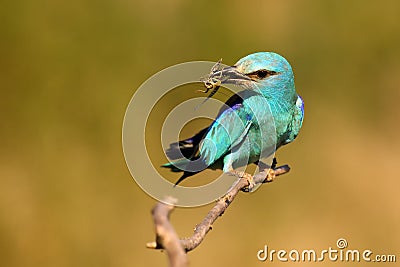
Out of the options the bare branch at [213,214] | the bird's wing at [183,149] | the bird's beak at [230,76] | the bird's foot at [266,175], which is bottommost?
the bare branch at [213,214]

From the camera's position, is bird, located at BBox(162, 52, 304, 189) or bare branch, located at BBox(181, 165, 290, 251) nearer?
bare branch, located at BBox(181, 165, 290, 251)

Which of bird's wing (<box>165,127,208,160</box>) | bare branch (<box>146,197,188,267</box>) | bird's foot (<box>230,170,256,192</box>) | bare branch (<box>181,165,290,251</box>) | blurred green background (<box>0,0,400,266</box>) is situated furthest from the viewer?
blurred green background (<box>0,0,400,266</box>)

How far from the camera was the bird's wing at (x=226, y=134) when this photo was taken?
329 centimetres

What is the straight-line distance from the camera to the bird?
10.7 ft

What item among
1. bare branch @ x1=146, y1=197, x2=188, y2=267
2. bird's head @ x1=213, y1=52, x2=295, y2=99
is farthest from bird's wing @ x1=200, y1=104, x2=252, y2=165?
bare branch @ x1=146, y1=197, x2=188, y2=267

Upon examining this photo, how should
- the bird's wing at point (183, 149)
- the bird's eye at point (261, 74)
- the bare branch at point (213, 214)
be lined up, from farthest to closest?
the bird's wing at point (183, 149), the bird's eye at point (261, 74), the bare branch at point (213, 214)

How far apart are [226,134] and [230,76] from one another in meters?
0.34

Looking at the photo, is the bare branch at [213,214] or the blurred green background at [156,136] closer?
the bare branch at [213,214]

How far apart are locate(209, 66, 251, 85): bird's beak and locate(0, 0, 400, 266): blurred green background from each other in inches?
68.9

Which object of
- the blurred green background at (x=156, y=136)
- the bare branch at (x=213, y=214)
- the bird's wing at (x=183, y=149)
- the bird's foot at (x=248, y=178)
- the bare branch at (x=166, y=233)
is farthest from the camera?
the blurred green background at (x=156, y=136)

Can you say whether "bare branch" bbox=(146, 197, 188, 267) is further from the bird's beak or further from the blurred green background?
the blurred green background

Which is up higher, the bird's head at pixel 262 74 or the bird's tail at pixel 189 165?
the bird's head at pixel 262 74

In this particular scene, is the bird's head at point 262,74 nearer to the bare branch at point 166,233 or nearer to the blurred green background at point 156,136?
the blurred green background at point 156,136

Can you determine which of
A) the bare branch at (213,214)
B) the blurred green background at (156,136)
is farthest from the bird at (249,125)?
the blurred green background at (156,136)
